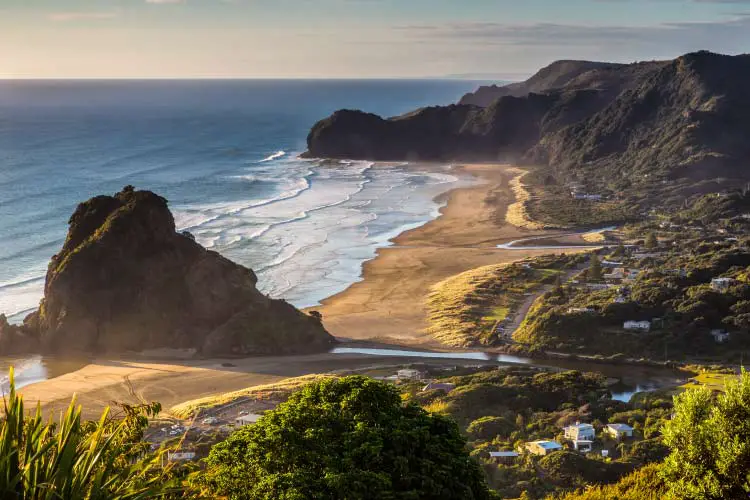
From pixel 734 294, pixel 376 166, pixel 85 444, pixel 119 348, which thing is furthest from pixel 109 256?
pixel 376 166

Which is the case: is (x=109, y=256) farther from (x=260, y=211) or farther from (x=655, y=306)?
(x=260, y=211)

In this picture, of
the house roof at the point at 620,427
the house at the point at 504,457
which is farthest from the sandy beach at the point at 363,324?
the house roof at the point at 620,427

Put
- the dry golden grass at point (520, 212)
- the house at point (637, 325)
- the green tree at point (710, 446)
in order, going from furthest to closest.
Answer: the dry golden grass at point (520, 212) < the house at point (637, 325) < the green tree at point (710, 446)

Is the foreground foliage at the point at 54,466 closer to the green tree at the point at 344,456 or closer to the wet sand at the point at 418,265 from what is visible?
the green tree at the point at 344,456

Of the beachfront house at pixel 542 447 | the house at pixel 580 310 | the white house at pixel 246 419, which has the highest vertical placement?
the white house at pixel 246 419

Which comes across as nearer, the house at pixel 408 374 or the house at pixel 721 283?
the house at pixel 408 374

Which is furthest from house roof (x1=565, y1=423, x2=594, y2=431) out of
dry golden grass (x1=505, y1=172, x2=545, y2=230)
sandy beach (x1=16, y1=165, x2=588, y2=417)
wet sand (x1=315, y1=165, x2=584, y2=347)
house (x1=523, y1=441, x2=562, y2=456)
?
dry golden grass (x1=505, y1=172, x2=545, y2=230)

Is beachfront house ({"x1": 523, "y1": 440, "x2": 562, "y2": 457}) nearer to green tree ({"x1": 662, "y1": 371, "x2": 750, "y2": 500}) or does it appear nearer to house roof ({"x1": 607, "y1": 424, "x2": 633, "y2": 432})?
house roof ({"x1": 607, "y1": 424, "x2": 633, "y2": 432})
